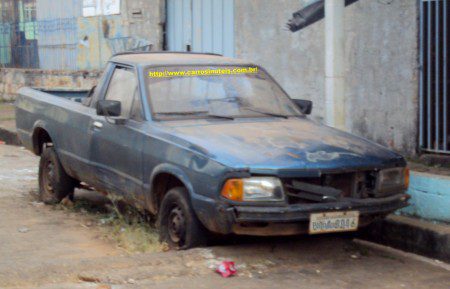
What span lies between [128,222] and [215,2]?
7.14 m

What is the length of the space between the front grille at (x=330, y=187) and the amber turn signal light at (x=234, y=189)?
33 cm

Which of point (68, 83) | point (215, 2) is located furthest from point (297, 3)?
point (68, 83)

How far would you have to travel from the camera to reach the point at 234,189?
19.7 ft

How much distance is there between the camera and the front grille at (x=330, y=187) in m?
6.13

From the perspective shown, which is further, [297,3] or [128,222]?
[297,3]

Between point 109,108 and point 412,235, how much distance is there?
9.42ft

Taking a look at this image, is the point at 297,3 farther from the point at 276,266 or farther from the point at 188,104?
the point at 276,266

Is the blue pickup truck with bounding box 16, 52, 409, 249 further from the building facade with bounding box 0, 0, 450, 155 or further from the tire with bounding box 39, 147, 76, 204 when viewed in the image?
the building facade with bounding box 0, 0, 450, 155

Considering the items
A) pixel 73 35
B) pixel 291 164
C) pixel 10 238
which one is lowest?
pixel 10 238

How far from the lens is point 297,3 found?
12.3 m

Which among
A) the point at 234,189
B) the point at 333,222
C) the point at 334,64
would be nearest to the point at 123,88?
the point at 334,64

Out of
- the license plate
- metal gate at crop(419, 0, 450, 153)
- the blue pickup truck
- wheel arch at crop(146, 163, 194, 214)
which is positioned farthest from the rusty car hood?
metal gate at crop(419, 0, 450, 153)

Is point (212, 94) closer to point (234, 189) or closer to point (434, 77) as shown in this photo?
point (234, 189)

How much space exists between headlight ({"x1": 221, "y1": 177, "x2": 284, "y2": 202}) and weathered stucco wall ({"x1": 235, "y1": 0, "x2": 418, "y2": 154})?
4.98 m
